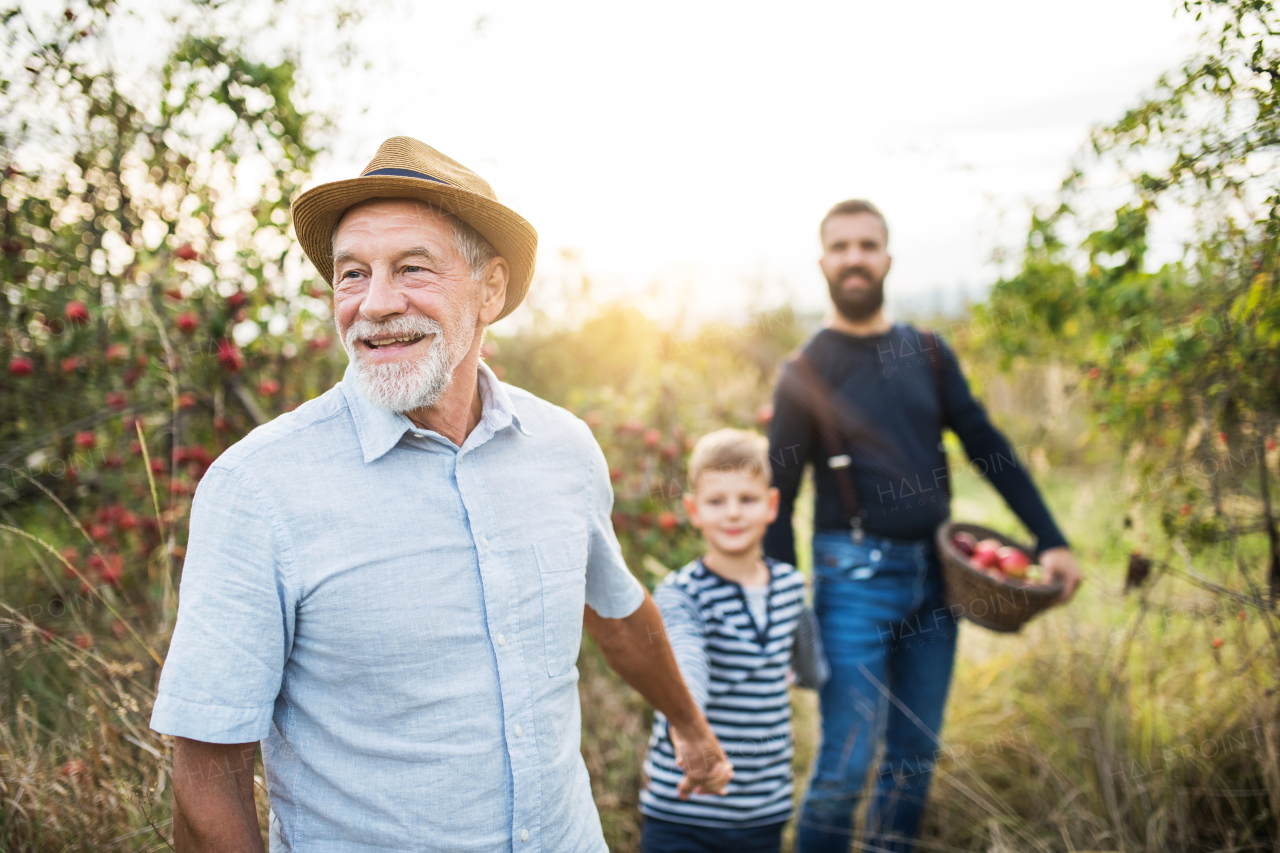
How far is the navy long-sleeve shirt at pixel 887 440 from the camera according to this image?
270 cm

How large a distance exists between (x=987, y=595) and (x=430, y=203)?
2076 millimetres

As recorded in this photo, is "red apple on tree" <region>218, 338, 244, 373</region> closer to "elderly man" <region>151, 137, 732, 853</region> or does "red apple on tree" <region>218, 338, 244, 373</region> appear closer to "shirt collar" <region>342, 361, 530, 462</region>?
Result: "elderly man" <region>151, 137, 732, 853</region>

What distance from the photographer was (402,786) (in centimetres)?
131

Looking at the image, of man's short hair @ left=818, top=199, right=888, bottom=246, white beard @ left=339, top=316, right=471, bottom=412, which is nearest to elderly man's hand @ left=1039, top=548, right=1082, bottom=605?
man's short hair @ left=818, top=199, right=888, bottom=246

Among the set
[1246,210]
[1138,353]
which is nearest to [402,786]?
[1246,210]

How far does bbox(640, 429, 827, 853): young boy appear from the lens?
2160mm

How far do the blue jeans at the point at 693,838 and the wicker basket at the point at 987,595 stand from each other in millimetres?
1037

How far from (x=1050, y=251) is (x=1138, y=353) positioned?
0.69 m

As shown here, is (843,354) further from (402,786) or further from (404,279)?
(402,786)

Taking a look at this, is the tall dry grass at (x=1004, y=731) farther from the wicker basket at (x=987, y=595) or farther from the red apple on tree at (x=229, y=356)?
the red apple on tree at (x=229, y=356)

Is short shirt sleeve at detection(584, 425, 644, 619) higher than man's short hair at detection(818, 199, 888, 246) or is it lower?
lower

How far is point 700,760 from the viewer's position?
1.90m

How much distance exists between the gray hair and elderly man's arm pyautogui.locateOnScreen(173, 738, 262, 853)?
98cm

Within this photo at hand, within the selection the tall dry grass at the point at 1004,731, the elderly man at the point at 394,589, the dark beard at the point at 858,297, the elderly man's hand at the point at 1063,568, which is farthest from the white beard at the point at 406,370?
the elderly man's hand at the point at 1063,568
